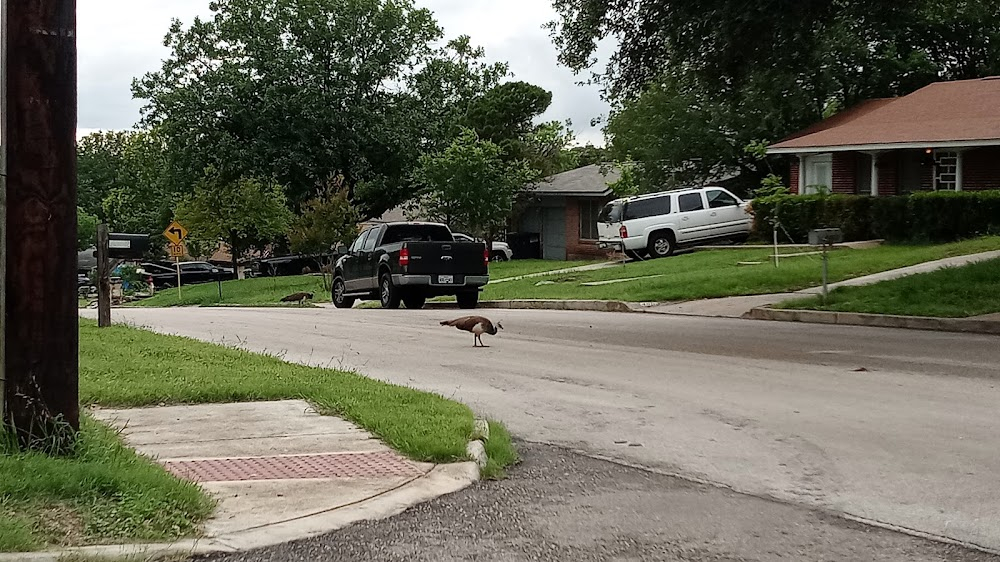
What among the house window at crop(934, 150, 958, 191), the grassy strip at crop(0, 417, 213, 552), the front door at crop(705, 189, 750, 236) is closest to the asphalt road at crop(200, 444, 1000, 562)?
the grassy strip at crop(0, 417, 213, 552)

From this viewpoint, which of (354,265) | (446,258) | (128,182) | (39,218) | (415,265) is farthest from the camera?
(128,182)

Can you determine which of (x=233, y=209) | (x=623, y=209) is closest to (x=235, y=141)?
(x=233, y=209)

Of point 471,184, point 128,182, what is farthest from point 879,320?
point 128,182

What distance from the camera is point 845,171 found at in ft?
111

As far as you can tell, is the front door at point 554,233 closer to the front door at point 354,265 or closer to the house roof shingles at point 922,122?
the house roof shingles at point 922,122

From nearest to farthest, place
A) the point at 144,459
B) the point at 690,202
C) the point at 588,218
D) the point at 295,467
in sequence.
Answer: the point at 144,459 < the point at 295,467 < the point at 690,202 < the point at 588,218

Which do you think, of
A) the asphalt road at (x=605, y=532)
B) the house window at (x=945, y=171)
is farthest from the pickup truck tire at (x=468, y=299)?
the asphalt road at (x=605, y=532)

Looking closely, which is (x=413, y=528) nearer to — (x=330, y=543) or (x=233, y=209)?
(x=330, y=543)

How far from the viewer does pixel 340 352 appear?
1391 cm

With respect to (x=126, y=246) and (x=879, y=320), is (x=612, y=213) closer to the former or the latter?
(x=879, y=320)

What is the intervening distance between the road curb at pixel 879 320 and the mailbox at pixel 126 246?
9486 mm

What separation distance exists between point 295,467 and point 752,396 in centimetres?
462

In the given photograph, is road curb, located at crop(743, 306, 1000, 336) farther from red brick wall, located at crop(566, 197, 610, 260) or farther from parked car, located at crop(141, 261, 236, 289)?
parked car, located at crop(141, 261, 236, 289)

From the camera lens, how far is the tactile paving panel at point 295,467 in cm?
631
